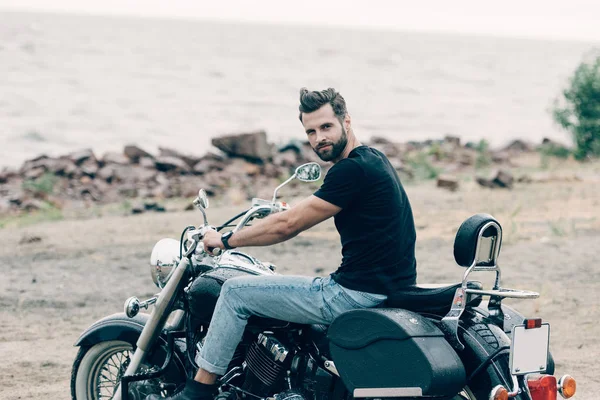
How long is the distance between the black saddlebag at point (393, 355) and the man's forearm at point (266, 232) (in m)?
0.51

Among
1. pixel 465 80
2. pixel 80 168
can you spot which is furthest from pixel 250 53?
pixel 80 168

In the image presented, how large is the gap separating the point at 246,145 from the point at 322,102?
1704cm

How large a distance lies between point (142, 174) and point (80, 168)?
1.34 m

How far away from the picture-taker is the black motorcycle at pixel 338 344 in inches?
160

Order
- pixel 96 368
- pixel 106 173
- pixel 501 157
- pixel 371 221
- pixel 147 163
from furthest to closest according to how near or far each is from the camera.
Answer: pixel 501 157
pixel 147 163
pixel 106 173
pixel 96 368
pixel 371 221

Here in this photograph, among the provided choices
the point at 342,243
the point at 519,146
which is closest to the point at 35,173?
the point at 519,146

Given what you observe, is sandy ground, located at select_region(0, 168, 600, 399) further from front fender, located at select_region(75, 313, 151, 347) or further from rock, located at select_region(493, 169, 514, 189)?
front fender, located at select_region(75, 313, 151, 347)

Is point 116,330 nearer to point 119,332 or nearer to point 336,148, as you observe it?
point 119,332

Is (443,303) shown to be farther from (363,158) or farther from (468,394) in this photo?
(363,158)

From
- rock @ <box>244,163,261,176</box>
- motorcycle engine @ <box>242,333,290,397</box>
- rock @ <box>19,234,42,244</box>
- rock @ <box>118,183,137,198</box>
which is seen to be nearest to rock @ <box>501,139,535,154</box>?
rock @ <box>244,163,261,176</box>

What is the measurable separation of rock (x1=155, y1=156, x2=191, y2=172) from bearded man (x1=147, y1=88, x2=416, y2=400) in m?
15.9

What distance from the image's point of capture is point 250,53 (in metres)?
81.2

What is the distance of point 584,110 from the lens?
22094 millimetres

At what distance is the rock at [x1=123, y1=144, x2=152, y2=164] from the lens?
2173cm
